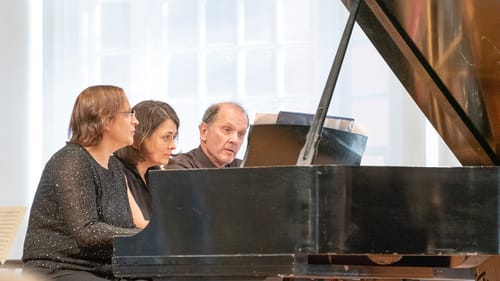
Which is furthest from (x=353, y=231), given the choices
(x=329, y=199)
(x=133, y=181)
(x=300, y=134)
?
(x=133, y=181)

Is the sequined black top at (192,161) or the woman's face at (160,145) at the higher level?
the woman's face at (160,145)

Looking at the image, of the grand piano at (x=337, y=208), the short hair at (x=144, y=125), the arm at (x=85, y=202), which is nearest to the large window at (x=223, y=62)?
the short hair at (x=144, y=125)

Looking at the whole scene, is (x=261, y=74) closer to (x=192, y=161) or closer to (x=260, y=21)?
(x=260, y=21)

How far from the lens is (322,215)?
2299 mm

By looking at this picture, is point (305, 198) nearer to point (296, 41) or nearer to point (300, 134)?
point (300, 134)

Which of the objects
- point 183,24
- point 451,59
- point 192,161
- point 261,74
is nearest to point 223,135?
point 192,161

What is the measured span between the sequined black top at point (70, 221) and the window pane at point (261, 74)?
1.75m

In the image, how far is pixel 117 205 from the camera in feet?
10.9

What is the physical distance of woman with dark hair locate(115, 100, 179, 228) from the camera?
3.85m

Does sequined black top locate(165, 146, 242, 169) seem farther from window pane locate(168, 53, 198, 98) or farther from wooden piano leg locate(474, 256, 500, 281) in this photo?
wooden piano leg locate(474, 256, 500, 281)

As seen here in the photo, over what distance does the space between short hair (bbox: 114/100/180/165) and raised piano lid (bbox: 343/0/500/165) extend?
1412 millimetres

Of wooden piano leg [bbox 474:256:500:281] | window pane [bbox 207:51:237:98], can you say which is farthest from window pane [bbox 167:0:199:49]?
wooden piano leg [bbox 474:256:500:281]

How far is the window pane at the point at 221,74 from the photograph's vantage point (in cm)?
488

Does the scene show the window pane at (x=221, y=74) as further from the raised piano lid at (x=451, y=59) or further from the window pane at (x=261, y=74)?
the raised piano lid at (x=451, y=59)
